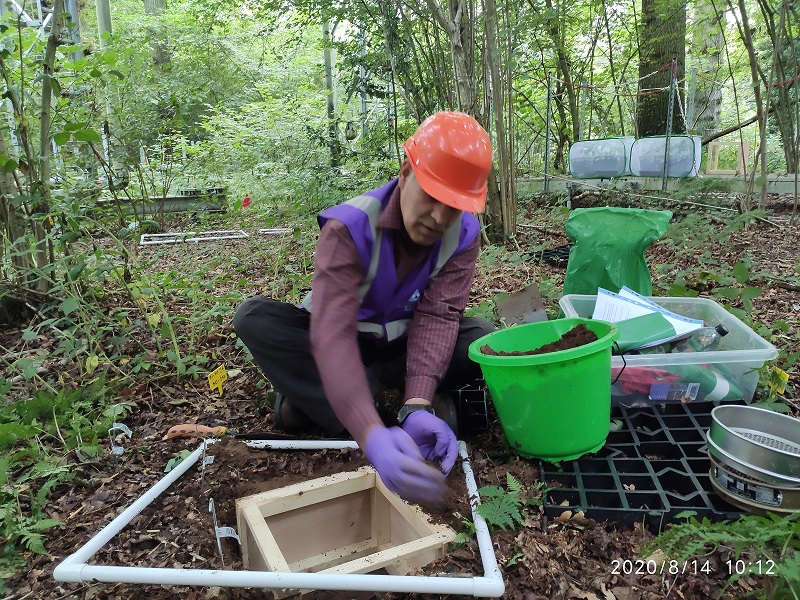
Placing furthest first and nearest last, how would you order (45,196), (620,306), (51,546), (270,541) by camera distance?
(45,196)
(620,306)
(51,546)
(270,541)

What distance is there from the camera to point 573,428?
1540 mm

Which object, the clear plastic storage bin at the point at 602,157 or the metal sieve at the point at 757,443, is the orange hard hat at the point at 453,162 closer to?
the metal sieve at the point at 757,443

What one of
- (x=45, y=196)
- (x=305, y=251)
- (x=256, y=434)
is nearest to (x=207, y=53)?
(x=305, y=251)

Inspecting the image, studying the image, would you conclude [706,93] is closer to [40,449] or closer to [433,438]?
[433,438]

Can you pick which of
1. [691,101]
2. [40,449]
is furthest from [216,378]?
[691,101]

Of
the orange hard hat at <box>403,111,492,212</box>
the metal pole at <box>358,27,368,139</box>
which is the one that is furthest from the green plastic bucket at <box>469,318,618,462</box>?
the metal pole at <box>358,27,368,139</box>

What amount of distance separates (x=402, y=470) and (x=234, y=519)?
678mm

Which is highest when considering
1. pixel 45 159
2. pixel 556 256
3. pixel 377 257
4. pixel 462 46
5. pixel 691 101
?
pixel 691 101

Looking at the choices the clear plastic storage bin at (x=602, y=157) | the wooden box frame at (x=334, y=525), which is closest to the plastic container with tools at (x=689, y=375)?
the wooden box frame at (x=334, y=525)

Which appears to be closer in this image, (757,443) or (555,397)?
(757,443)

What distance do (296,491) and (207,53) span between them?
11.4 metres

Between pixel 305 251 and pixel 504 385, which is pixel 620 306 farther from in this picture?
pixel 305 251

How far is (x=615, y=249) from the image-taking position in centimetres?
262

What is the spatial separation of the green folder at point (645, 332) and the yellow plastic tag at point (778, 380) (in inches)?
14.0
